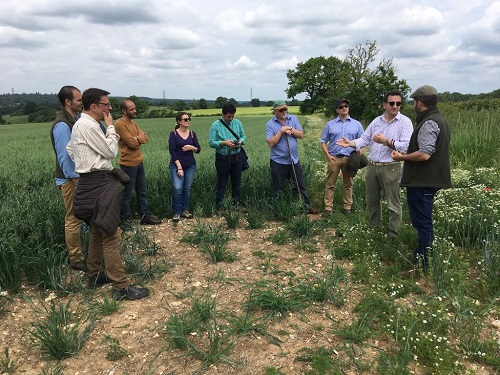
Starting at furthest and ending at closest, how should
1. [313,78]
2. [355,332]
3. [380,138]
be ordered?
1. [313,78]
2. [380,138]
3. [355,332]

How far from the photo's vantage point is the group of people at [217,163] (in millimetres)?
3455

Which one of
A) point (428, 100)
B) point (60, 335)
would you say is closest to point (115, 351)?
point (60, 335)

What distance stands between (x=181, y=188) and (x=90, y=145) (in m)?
2.48

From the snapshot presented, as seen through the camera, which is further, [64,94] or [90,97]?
[64,94]

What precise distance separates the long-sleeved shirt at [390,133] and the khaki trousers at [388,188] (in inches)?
4.8

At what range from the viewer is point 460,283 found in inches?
136

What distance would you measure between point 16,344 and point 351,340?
8.98ft

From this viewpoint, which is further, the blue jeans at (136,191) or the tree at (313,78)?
the tree at (313,78)

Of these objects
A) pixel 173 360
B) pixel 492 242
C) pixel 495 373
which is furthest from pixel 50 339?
pixel 492 242

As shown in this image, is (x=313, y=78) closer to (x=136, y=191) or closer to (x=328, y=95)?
(x=328, y=95)

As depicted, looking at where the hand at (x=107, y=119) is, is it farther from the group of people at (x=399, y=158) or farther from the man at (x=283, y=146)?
the group of people at (x=399, y=158)

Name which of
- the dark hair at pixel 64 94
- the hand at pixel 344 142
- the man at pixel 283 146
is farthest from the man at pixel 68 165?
the hand at pixel 344 142

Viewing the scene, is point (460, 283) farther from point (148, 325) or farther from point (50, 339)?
point (50, 339)

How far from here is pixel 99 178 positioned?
3486mm
